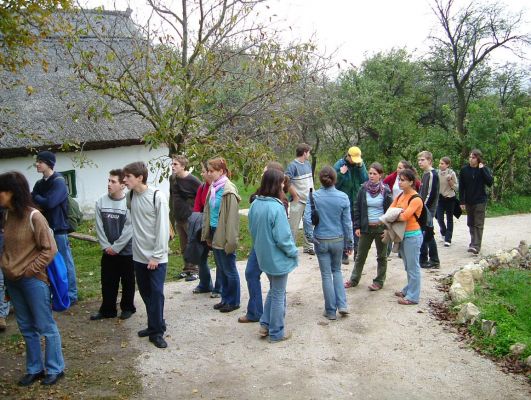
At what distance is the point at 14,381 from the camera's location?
4.98m

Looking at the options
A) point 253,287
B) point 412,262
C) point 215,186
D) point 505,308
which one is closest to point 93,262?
point 215,186

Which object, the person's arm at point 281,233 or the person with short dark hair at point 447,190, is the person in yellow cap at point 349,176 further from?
the person's arm at point 281,233

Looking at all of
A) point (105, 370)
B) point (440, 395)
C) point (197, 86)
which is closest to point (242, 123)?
point (197, 86)

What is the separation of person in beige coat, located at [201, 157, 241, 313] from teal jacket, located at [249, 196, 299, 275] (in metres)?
0.72

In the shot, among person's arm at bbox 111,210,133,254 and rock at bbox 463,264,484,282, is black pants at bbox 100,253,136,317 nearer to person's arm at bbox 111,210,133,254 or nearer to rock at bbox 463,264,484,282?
person's arm at bbox 111,210,133,254

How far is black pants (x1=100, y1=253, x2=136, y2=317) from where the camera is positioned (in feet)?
21.5

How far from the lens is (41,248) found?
475cm

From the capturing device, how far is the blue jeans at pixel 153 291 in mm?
5656

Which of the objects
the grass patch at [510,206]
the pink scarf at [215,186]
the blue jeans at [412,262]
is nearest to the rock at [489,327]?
the blue jeans at [412,262]

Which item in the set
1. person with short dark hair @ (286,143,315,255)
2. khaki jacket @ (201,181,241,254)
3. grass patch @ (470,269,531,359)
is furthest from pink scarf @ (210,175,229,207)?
grass patch @ (470,269,531,359)

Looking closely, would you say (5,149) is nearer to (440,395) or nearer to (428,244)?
(428,244)

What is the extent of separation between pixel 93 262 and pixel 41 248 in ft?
17.1

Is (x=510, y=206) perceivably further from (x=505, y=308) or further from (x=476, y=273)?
(x=505, y=308)

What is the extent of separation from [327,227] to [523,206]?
11865 mm
